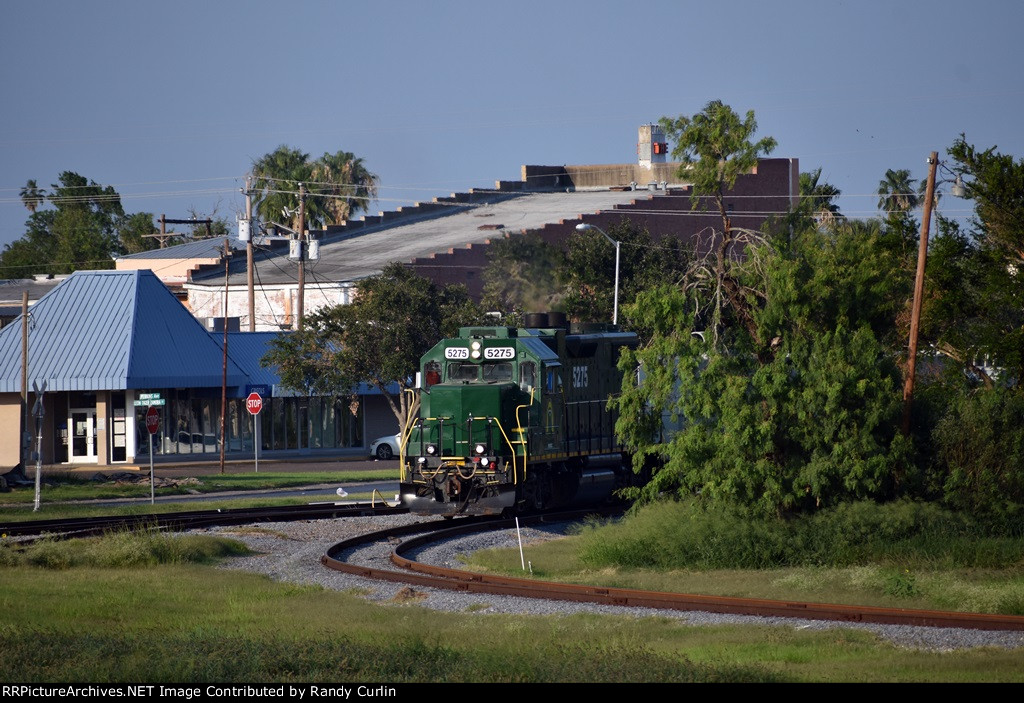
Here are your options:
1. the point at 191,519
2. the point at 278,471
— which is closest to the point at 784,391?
the point at 191,519

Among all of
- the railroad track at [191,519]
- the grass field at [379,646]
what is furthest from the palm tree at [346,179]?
the grass field at [379,646]

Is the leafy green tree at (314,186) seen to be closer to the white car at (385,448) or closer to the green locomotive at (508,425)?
the white car at (385,448)

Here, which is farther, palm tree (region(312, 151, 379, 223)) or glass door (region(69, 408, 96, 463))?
palm tree (region(312, 151, 379, 223))

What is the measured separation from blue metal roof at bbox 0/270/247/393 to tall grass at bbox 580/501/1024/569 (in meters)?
31.4

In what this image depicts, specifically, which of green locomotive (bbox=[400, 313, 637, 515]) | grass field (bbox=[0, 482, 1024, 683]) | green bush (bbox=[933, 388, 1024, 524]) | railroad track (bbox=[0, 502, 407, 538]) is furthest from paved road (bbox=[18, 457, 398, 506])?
green bush (bbox=[933, 388, 1024, 524])

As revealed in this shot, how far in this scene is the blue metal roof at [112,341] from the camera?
4697 cm

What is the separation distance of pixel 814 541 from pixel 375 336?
3168cm

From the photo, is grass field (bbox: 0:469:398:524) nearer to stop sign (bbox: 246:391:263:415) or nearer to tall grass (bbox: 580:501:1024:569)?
stop sign (bbox: 246:391:263:415)

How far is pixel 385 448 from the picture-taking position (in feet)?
175

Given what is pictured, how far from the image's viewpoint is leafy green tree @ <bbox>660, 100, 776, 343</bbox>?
A: 21.3 m

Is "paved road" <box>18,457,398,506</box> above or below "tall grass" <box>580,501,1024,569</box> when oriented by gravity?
below

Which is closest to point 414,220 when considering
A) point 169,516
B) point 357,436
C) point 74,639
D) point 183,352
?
point 357,436
